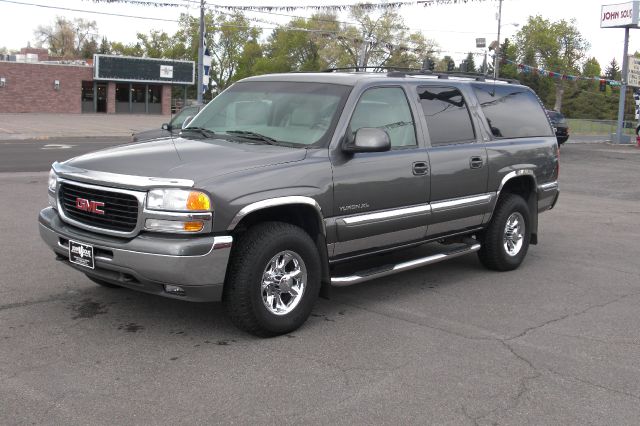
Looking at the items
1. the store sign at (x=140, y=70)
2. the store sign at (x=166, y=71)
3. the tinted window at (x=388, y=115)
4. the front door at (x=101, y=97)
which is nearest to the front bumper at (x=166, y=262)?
the tinted window at (x=388, y=115)

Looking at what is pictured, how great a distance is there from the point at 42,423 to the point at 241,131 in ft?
9.28

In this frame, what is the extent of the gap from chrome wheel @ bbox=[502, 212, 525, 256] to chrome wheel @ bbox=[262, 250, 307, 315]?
2.99m

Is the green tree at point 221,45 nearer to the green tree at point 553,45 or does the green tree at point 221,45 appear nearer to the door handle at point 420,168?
the green tree at point 553,45

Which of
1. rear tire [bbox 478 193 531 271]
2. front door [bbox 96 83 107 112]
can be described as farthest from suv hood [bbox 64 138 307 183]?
front door [bbox 96 83 107 112]

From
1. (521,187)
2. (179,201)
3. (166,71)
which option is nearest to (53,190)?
(179,201)

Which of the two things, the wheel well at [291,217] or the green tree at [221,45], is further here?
the green tree at [221,45]

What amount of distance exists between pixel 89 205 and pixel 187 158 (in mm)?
759

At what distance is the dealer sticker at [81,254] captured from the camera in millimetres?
4723

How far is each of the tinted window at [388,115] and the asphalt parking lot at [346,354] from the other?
142 cm

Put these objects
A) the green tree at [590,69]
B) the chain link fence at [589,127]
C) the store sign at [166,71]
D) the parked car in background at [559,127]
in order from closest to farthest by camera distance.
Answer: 1. the parked car in background at [559,127]
2. the chain link fence at [589,127]
3. the store sign at [166,71]
4. the green tree at [590,69]

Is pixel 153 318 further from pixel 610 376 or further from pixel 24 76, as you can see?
pixel 24 76

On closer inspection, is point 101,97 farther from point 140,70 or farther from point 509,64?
point 509,64

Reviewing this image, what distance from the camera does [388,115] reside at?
589 cm

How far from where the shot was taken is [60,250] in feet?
16.5
